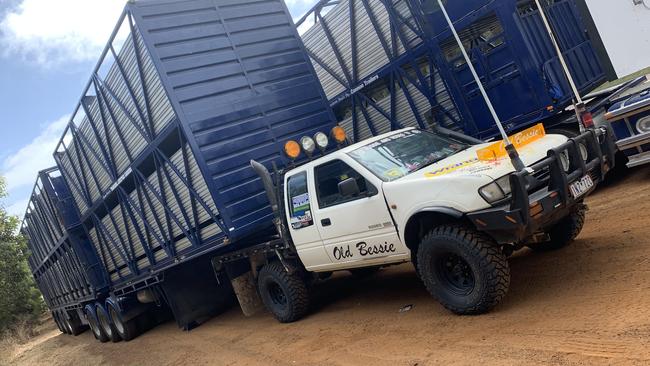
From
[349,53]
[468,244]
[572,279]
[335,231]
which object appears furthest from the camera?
[349,53]

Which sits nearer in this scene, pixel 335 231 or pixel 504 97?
pixel 335 231

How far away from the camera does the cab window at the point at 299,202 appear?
5714 millimetres

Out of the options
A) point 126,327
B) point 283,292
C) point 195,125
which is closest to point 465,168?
point 283,292

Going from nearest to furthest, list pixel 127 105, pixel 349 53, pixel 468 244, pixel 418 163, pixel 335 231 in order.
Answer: pixel 468 244 → pixel 418 163 → pixel 335 231 → pixel 127 105 → pixel 349 53

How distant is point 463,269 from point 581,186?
1.19m

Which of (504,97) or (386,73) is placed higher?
(386,73)

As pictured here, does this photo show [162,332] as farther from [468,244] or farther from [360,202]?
[468,244]

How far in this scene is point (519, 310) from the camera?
4188 millimetres

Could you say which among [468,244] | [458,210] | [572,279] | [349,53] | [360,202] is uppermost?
[349,53]

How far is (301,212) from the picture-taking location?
5.79 metres

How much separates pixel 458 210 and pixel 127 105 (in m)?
5.59

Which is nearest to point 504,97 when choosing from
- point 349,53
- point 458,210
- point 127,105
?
point 349,53

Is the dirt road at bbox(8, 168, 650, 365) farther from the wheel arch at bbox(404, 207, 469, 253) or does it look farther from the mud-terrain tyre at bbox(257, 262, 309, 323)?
the wheel arch at bbox(404, 207, 469, 253)

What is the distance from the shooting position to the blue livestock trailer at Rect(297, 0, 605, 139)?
7.23 meters
